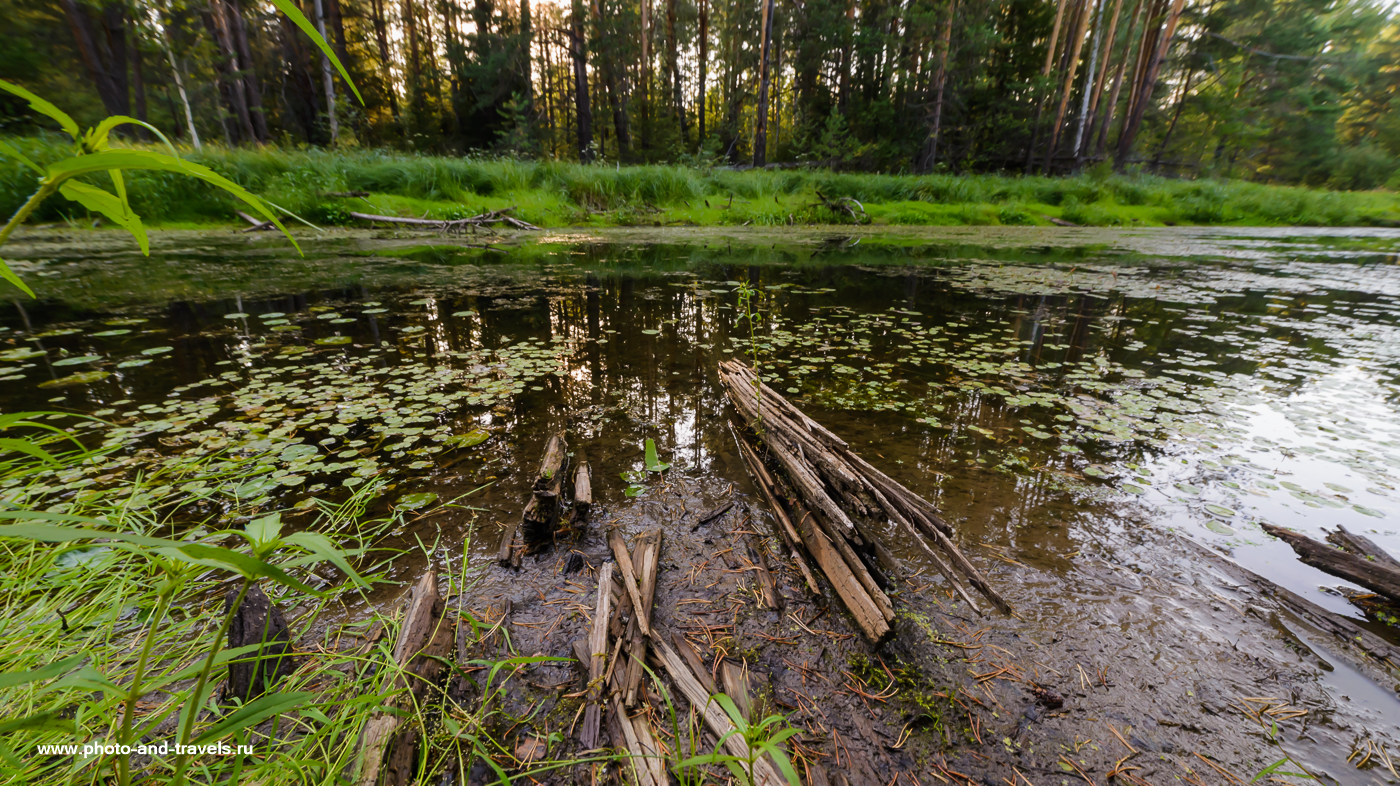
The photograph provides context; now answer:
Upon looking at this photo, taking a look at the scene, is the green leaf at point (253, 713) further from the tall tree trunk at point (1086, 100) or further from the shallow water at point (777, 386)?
the tall tree trunk at point (1086, 100)

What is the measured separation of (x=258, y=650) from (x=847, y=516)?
171cm

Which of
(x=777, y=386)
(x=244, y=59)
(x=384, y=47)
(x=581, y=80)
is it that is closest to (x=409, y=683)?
(x=777, y=386)

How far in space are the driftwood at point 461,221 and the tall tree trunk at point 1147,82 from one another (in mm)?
20340

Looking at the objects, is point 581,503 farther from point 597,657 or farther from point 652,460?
point 597,657

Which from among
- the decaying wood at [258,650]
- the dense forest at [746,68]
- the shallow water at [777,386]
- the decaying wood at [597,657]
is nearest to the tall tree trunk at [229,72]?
the dense forest at [746,68]

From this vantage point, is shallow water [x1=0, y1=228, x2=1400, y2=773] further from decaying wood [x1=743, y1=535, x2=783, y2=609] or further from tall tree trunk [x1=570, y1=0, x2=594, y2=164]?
tall tree trunk [x1=570, y1=0, x2=594, y2=164]

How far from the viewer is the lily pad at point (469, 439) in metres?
2.60

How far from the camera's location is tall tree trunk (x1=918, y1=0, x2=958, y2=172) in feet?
51.4

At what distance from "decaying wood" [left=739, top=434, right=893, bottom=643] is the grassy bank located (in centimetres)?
1077

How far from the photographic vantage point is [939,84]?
16062 mm

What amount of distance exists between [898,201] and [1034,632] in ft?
49.8

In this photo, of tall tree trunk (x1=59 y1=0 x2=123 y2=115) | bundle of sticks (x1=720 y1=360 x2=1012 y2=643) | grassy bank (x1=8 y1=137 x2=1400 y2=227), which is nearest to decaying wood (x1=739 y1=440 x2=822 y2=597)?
bundle of sticks (x1=720 y1=360 x2=1012 y2=643)

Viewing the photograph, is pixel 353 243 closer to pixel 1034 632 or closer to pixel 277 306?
pixel 277 306

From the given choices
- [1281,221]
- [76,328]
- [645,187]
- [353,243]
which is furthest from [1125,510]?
[1281,221]
